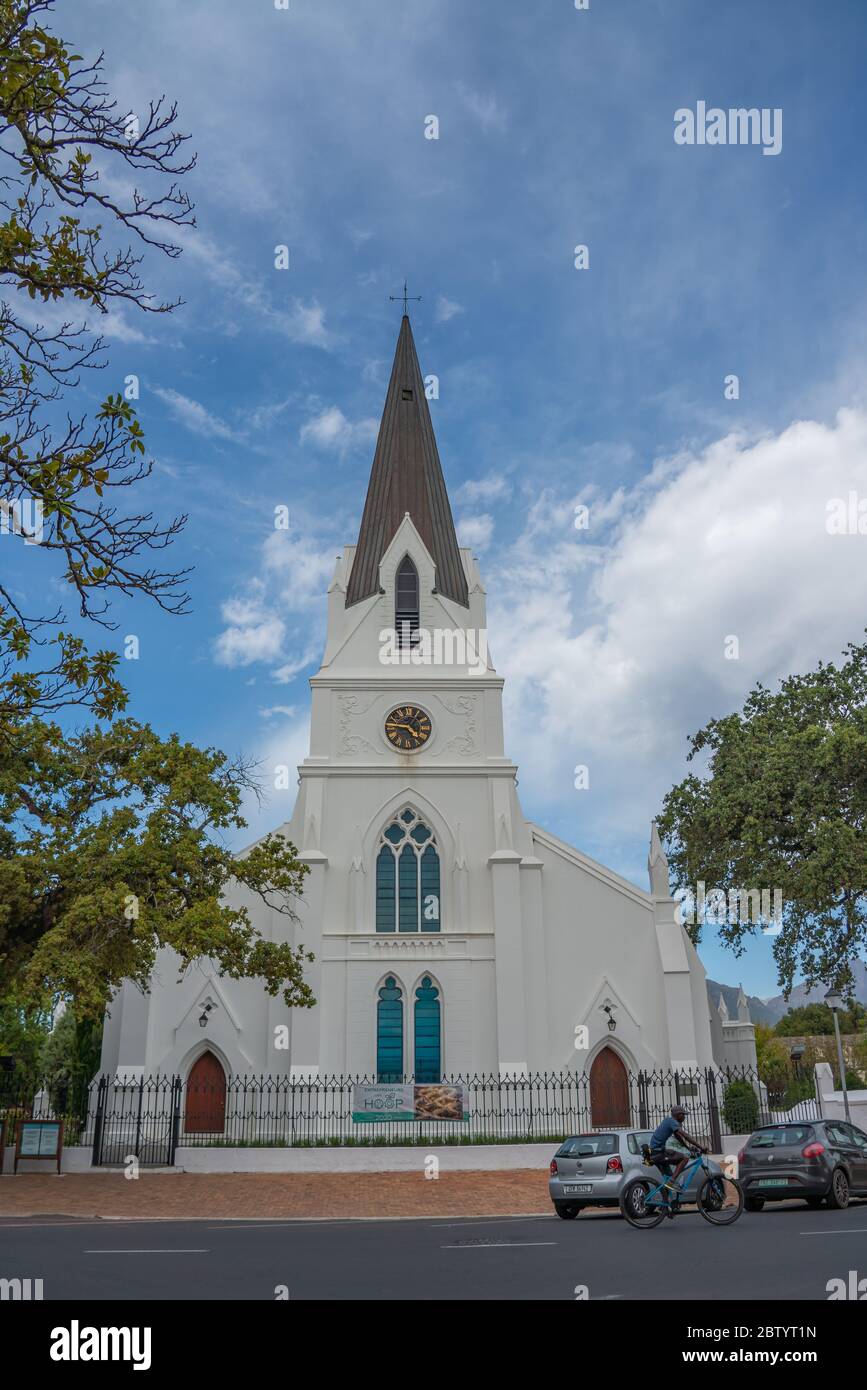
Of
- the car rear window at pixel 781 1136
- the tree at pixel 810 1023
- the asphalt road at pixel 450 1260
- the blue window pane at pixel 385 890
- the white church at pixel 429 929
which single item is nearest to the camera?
the asphalt road at pixel 450 1260

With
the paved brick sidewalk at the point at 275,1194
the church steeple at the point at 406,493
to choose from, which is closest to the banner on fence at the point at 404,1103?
the paved brick sidewalk at the point at 275,1194

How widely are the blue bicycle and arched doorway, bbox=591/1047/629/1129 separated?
55.1ft

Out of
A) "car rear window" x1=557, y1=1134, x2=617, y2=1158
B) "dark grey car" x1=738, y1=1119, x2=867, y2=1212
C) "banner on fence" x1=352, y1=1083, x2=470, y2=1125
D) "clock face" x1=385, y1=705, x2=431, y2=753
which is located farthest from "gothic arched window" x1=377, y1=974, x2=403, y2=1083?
"dark grey car" x1=738, y1=1119, x2=867, y2=1212

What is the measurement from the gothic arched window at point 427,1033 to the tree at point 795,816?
25.0 feet

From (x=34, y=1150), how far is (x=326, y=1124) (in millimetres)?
6941

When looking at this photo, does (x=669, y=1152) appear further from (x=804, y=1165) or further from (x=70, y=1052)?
Answer: (x=70, y=1052)

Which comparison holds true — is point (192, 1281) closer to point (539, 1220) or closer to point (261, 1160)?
point (539, 1220)

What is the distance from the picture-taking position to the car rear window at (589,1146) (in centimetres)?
1496

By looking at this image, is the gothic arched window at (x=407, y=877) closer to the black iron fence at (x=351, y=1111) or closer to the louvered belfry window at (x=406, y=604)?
the black iron fence at (x=351, y=1111)

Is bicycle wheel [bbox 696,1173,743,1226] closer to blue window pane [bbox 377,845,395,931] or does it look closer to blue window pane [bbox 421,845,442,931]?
blue window pane [bbox 421,845,442,931]

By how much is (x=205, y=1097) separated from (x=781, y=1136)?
17565 mm

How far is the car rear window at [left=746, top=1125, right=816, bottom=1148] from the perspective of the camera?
15156 mm

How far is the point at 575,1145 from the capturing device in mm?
15383
